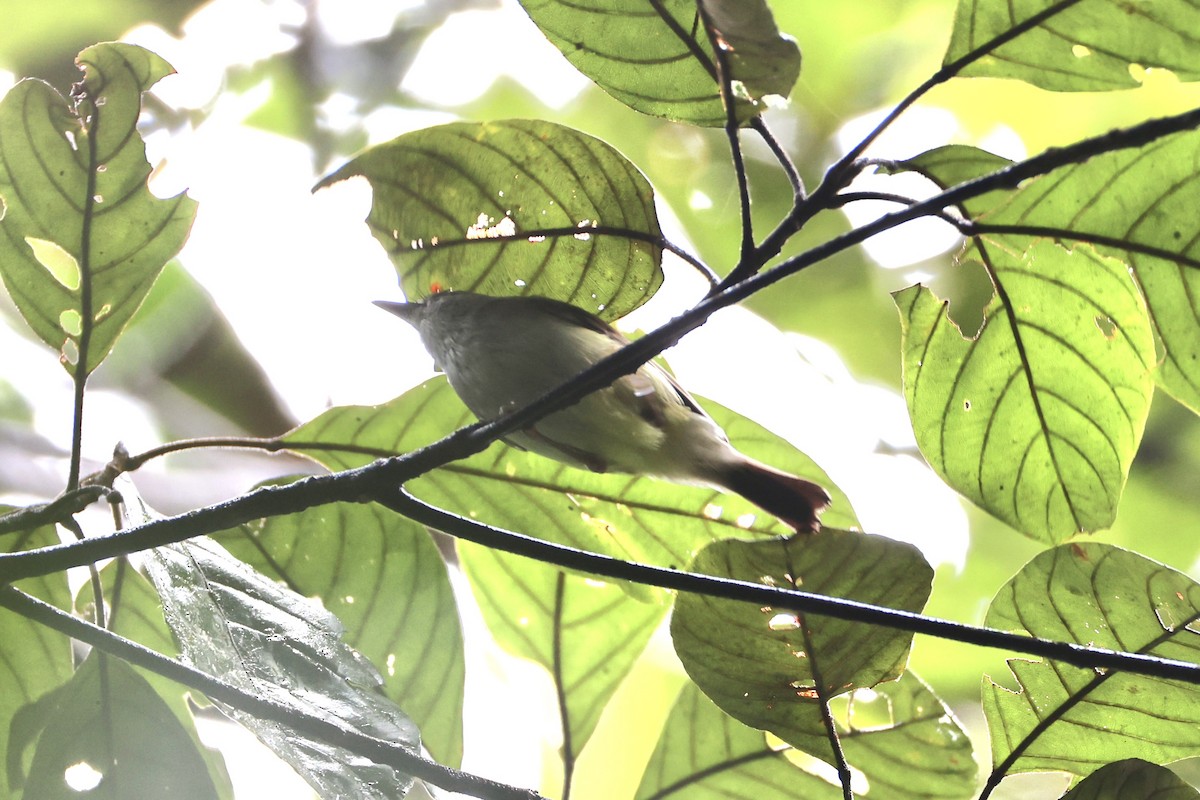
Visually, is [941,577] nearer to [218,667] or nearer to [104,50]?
[218,667]

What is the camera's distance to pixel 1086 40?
909 mm

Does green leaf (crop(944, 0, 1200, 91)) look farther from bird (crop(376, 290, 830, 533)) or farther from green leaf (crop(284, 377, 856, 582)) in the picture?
green leaf (crop(284, 377, 856, 582))

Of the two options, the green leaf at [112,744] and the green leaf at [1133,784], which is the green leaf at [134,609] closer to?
the green leaf at [112,744]

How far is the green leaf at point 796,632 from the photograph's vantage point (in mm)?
1009

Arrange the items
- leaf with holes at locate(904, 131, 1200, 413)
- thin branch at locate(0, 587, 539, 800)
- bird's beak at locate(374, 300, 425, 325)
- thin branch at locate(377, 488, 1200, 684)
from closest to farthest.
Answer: thin branch at locate(377, 488, 1200, 684)
thin branch at locate(0, 587, 539, 800)
leaf with holes at locate(904, 131, 1200, 413)
bird's beak at locate(374, 300, 425, 325)

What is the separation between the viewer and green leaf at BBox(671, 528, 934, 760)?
1009 mm

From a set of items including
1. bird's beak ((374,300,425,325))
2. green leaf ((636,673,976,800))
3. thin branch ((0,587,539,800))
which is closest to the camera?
thin branch ((0,587,539,800))

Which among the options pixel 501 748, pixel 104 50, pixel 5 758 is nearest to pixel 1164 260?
pixel 104 50

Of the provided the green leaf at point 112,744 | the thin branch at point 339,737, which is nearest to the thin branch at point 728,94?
the thin branch at point 339,737

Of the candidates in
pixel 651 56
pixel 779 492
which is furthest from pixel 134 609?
pixel 651 56

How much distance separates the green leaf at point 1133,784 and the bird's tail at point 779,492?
0.43m

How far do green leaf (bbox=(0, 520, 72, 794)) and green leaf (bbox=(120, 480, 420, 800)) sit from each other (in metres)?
0.28

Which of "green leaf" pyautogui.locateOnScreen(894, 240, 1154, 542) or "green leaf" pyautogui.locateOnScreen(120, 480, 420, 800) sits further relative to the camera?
"green leaf" pyautogui.locateOnScreen(894, 240, 1154, 542)

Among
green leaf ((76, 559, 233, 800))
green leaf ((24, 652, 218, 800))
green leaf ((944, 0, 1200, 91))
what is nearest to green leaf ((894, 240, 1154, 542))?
green leaf ((944, 0, 1200, 91))
